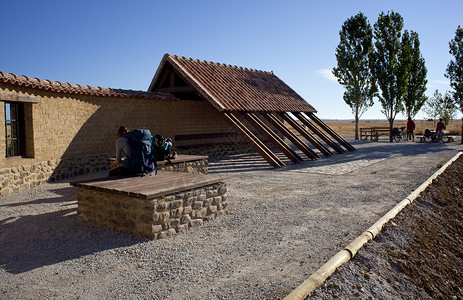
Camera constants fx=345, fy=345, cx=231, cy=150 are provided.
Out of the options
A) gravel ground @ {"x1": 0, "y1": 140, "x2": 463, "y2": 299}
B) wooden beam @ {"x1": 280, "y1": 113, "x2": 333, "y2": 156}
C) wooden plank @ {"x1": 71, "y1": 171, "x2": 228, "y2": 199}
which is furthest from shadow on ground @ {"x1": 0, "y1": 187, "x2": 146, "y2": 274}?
wooden beam @ {"x1": 280, "y1": 113, "x2": 333, "y2": 156}

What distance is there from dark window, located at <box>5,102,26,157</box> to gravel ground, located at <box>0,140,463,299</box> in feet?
3.94

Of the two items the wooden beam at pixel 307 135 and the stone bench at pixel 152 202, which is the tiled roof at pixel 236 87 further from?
the stone bench at pixel 152 202

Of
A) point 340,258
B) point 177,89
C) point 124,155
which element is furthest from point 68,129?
point 340,258

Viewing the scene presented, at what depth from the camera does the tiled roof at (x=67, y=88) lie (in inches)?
331

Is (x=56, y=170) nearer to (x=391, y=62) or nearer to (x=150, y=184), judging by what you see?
(x=150, y=184)

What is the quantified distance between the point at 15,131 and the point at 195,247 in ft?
22.8

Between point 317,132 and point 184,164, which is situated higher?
point 317,132

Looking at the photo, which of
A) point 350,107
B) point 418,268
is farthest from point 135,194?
point 350,107

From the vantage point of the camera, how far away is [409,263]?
4.71m

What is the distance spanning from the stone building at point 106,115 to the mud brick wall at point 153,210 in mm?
3992

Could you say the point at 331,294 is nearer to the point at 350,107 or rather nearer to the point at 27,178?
the point at 27,178

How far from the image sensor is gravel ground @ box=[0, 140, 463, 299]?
371 centimetres

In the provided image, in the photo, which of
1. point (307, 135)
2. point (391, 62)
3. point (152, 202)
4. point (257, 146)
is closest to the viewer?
point (152, 202)

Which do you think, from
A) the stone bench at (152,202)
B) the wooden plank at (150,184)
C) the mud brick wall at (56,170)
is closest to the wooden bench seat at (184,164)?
the mud brick wall at (56,170)
